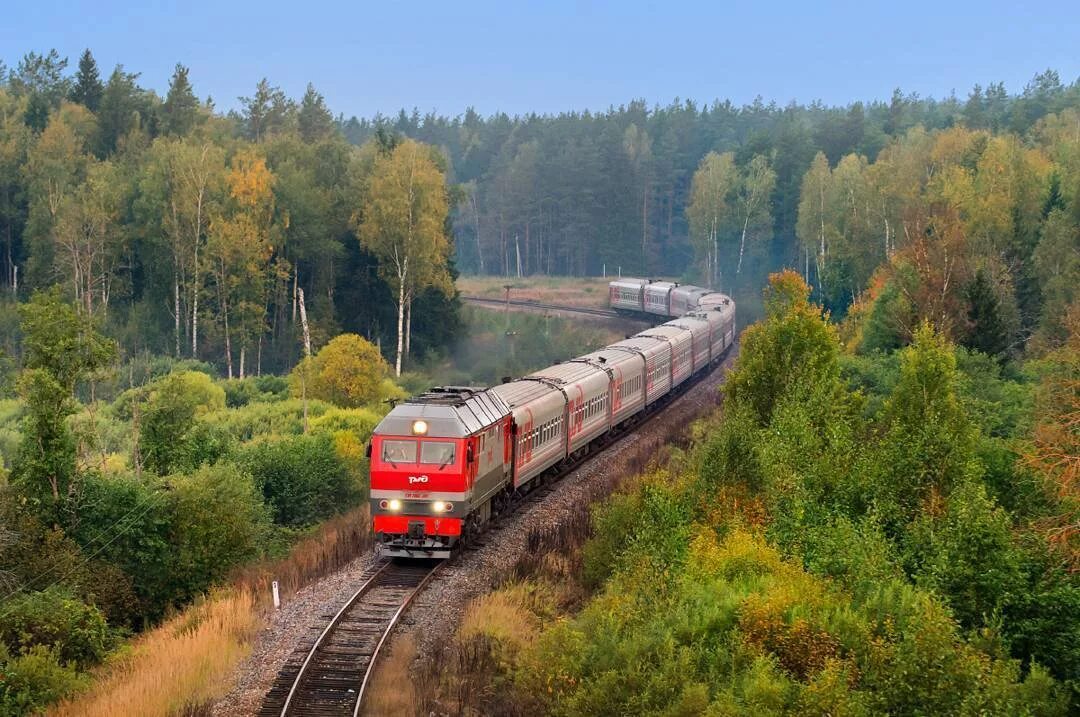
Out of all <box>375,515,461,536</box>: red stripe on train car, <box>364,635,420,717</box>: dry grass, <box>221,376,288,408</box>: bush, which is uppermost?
<box>375,515,461,536</box>: red stripe on train car

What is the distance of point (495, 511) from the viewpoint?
29.2m

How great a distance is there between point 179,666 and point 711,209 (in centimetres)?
10167

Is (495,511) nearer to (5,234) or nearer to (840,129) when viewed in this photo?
(5,234)

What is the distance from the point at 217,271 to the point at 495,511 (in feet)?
147

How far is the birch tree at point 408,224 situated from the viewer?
6794 centimetres

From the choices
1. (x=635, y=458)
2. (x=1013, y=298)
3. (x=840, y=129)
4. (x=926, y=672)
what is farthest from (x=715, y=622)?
(x=840, y=129)

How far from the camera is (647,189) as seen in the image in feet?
453

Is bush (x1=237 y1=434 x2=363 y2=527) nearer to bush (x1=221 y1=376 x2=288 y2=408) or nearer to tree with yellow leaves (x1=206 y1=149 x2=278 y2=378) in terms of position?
bush (x1=221 y1=376 x2=288 y2=408)

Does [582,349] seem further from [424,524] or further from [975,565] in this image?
[975,565]

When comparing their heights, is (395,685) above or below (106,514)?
below

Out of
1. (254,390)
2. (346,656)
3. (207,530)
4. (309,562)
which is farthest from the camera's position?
(254,390)

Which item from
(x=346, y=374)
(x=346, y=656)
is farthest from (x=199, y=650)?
(x=346, y=374)

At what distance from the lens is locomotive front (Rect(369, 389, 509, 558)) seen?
979 inches

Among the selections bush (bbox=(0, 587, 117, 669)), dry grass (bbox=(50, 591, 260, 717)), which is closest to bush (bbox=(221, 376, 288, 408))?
bush (bbox=(0, 587, 117, 669))
